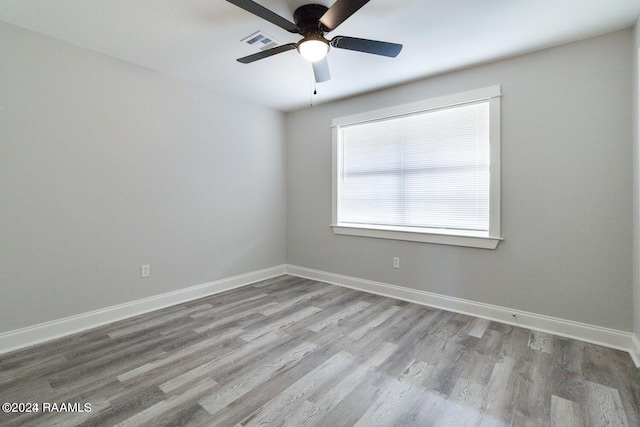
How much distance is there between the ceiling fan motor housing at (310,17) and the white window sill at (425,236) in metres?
2.25

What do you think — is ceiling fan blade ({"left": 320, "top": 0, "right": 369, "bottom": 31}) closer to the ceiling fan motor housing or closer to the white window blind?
the ceiling fan motor housing

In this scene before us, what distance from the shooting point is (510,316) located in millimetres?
2748

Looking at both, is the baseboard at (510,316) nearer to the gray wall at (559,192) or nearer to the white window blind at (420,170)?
the gray wall at (559,192)

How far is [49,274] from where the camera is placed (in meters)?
2.43

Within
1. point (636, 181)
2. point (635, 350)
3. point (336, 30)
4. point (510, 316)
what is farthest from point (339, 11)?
point (635, 350)

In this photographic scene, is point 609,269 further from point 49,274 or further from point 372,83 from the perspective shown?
point 49,274

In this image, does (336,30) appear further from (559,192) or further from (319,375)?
(319,375)

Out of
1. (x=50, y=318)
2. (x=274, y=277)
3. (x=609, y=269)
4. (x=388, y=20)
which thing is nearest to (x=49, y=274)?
(x=50, y=318)

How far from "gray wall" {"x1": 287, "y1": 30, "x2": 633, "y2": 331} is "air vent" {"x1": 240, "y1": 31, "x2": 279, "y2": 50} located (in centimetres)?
173

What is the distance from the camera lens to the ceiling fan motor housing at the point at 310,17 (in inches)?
76.7

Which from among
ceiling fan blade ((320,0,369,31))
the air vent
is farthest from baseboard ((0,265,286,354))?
ceiling fan blade ((320,0,369,31))

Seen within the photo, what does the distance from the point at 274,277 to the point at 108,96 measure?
292 centimetres

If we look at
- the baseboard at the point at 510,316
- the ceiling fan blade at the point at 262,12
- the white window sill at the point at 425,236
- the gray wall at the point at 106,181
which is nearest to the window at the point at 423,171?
the white window sill at the point at 425,236

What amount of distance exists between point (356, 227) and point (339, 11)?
2.53 meters
